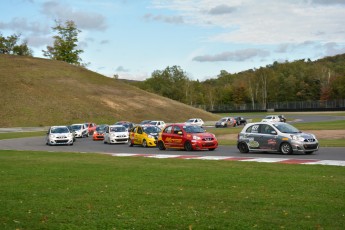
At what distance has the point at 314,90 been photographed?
470 feet

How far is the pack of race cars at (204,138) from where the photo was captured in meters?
22.8

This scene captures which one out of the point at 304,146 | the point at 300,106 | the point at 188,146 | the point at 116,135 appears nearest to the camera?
the point at 304,146

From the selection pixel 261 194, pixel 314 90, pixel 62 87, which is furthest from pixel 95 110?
pixel 261 194

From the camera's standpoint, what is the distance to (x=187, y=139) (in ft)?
90.6

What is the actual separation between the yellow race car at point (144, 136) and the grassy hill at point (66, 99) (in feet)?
163

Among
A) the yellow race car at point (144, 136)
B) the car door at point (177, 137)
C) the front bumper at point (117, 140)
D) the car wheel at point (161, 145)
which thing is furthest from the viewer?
the front bumper at point (117, 140)

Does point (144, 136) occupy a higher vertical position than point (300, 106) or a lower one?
lower

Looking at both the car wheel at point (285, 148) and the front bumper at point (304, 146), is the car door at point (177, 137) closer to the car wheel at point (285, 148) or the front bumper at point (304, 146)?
the car wheel at point (285, 148)

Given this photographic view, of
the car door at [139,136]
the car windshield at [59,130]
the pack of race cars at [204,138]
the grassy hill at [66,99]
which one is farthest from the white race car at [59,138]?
the grassy hill at [66,99]

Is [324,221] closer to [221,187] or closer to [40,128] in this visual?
[221,187]

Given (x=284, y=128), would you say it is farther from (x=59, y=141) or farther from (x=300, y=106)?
(x=300, y=106)

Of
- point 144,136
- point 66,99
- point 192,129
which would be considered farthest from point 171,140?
point 66,99

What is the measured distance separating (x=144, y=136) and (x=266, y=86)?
129484mm

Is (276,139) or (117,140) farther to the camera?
(117,140)
